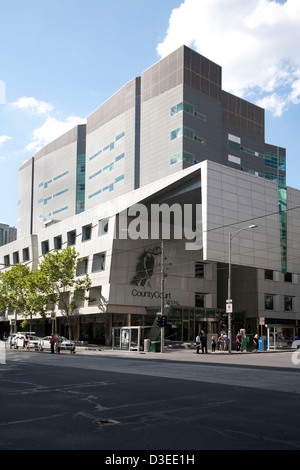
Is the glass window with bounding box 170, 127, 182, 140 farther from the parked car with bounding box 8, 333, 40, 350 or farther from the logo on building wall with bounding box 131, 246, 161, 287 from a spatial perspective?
the parked car with bounding box 8, 333, 40, 350

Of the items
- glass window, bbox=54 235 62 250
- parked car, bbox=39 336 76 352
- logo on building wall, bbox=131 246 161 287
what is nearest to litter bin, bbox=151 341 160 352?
parked car, bbox=39 336 76 352

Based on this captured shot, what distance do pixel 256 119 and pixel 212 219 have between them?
66543 mm

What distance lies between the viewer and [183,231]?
62.8m

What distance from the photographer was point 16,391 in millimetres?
13656

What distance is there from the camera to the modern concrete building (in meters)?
56.1

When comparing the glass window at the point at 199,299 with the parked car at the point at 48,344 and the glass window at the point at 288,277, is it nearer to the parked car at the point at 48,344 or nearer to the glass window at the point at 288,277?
the glass window at the point at 288,277

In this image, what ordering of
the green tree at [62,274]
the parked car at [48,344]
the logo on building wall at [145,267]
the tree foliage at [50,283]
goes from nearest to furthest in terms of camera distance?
1. the parked car at [48,344]
2. the green tree at [62,274]
3. the tree foliage at [50,283]
4. the logo on building wall at [145,267]

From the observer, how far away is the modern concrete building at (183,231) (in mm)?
56094

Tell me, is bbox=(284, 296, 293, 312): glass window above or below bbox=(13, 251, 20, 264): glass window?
below

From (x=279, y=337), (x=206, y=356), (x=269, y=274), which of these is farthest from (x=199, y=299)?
(x=206, y=356)

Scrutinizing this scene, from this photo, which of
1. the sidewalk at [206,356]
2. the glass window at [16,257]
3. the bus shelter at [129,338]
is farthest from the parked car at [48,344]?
the glass window at [16,257]

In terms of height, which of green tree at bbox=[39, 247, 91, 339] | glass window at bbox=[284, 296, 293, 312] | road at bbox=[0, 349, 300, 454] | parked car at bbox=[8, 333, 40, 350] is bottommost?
parked car at bbox=[8, 333, 40, 350]
